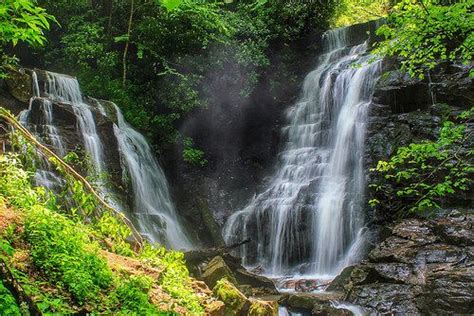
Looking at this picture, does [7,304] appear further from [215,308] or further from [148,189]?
[148,189]

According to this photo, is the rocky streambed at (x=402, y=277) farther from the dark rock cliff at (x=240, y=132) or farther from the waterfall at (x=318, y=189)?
the dark rock cliff at (x=240, y=132)

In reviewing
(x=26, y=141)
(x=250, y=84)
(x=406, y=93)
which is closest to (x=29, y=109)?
(x=26, y=141)

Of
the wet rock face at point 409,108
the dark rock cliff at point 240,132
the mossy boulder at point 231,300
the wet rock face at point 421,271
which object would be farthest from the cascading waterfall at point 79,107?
the wet rock face at point 409,108

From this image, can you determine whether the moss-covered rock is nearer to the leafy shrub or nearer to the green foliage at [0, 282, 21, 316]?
the leafy shrub

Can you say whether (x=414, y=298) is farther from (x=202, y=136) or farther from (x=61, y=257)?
(x=202, y=136)

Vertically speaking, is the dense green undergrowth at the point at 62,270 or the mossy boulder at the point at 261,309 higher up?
the dense green undergrowth at the point at 62,270

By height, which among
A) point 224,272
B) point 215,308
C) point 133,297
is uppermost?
point 133,297

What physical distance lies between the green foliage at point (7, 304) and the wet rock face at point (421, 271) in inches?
269

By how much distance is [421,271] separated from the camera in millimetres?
8414

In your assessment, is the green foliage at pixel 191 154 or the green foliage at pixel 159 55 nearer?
the green foliage at pixel 159 55

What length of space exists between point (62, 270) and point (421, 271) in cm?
702

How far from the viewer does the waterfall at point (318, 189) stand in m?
12.5

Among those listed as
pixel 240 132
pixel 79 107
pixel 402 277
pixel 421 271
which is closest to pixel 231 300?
pixel 402 277

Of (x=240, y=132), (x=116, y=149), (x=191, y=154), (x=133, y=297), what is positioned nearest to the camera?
(x=133, y=297)
